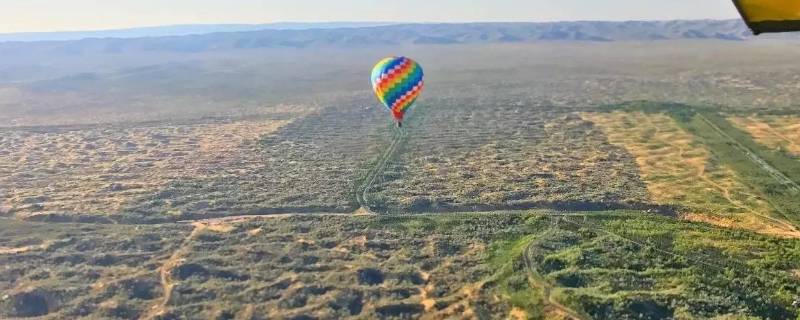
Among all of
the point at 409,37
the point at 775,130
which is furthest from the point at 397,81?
the point at 409,37

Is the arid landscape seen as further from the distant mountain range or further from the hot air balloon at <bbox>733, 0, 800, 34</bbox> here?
the distant mountain range

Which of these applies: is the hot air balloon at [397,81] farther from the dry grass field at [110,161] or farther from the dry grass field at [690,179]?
the dry grass field at [690,179]

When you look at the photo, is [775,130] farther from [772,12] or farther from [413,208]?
[772,12]

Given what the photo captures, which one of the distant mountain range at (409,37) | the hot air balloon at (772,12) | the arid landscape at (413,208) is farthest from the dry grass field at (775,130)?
the distant mountain range at (409,37)

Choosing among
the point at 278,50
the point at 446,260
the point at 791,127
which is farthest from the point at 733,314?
the point at 278,50

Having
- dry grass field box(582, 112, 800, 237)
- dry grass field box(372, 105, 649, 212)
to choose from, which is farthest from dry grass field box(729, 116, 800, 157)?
dry grass field box(372, 105, 649, 212)

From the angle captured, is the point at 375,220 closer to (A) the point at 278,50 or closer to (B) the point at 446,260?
(B) the point at 446,260

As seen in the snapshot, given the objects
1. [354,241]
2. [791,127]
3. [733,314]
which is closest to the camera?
[733,314]
